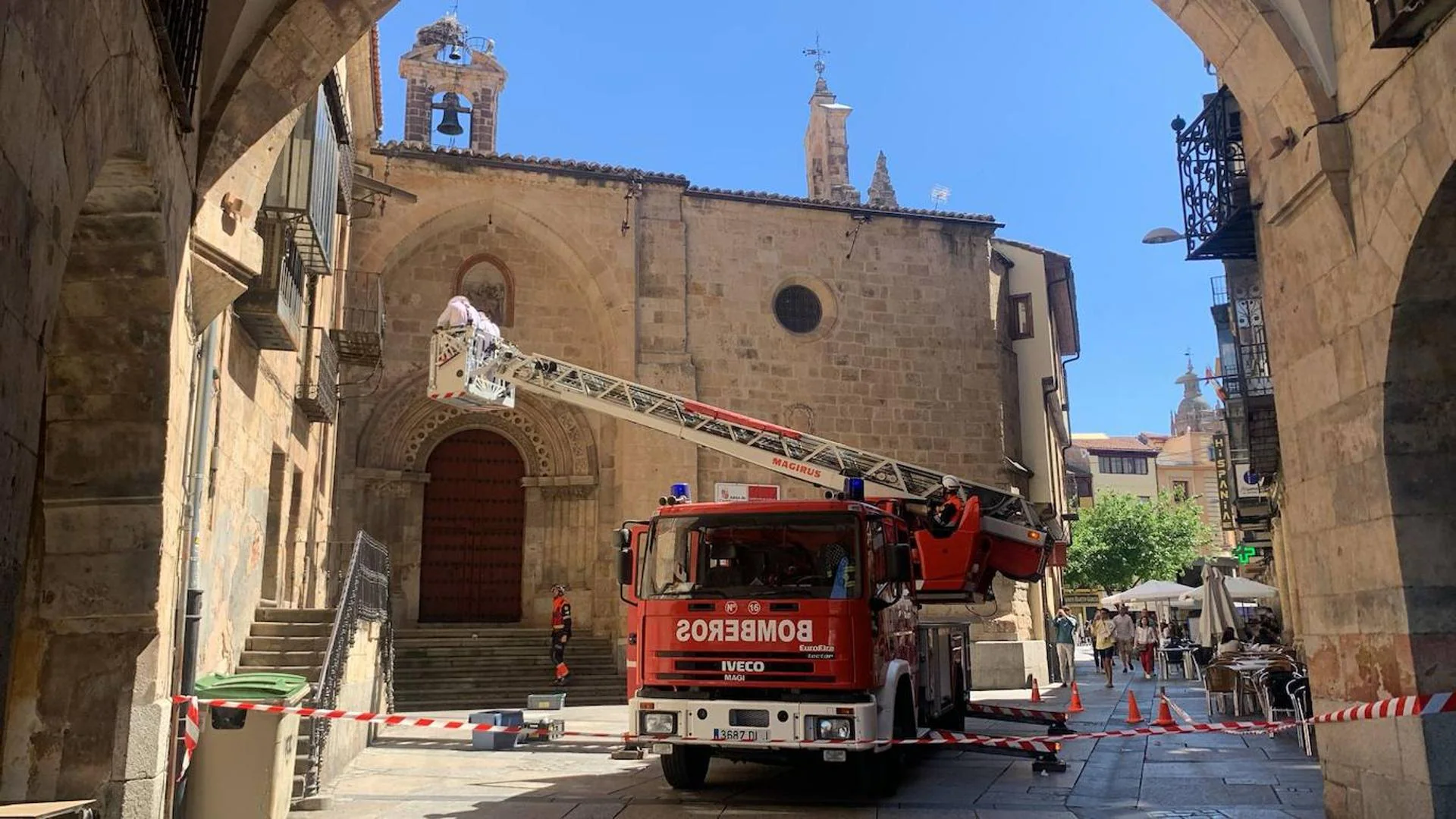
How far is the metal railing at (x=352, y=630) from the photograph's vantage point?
7.67m

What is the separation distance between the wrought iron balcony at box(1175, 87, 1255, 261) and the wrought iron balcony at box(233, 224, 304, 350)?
7.93 meters

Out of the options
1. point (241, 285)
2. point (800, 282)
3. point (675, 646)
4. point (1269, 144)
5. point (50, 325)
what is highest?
point (800, 282)

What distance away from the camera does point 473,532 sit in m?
18.1

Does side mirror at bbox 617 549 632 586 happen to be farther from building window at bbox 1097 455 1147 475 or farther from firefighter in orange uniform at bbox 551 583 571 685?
building window at bbox 1097 455 1147 475

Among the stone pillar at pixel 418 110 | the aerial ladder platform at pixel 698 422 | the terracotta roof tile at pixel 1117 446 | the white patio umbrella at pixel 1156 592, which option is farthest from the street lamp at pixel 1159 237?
the terracotta roof tile at pixel 1117 446

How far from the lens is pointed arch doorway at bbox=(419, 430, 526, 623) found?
17.7 metres

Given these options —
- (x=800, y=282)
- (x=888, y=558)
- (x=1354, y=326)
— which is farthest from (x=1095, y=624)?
(x=1354, y=326)

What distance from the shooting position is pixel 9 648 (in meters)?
3.07

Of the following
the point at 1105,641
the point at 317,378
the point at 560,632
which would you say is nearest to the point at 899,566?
the point at 317,378

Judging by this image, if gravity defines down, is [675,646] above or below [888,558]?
below

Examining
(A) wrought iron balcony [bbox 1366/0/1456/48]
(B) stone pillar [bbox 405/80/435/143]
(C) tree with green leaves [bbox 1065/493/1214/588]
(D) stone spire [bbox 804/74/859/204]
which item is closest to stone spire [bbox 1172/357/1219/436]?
(C) tree with green leaves [bbox 1065/493/1214/588]

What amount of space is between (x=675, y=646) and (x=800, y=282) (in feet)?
42.5

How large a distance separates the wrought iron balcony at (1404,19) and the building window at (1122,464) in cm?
5838

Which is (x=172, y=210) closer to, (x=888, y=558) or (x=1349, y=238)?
(x=888, y=558)
